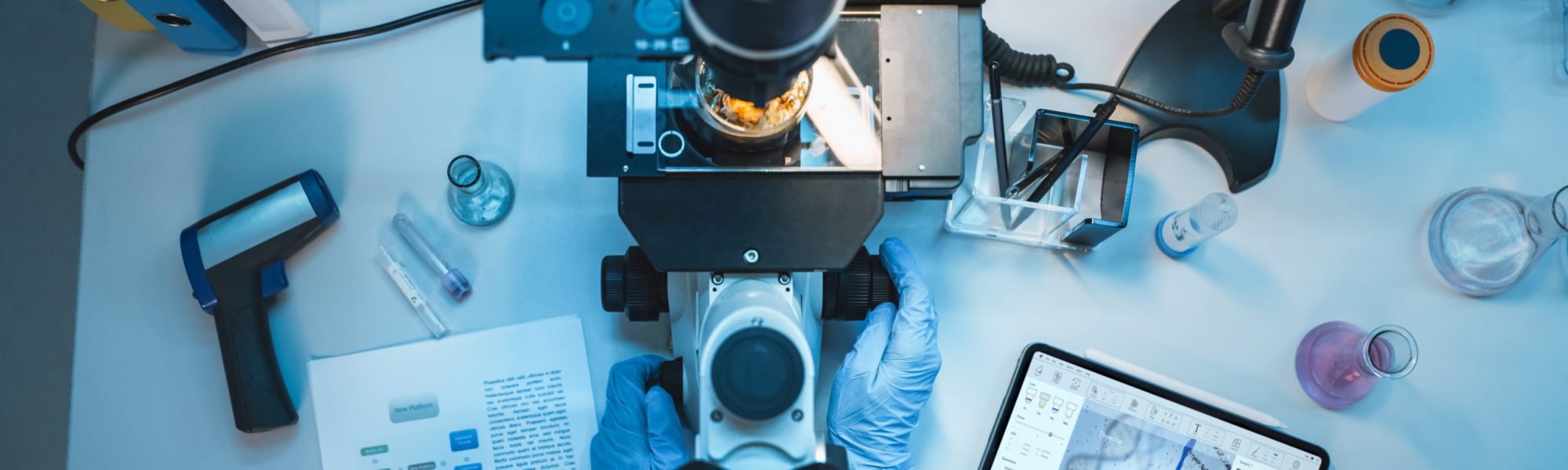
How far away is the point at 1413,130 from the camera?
3.78 feet

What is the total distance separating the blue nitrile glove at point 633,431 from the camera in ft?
3.36

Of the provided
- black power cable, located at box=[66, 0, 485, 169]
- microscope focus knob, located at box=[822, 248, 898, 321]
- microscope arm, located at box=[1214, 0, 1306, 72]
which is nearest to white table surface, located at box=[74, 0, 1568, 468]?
black power cable, located at box=[66, 0, 485, 169]

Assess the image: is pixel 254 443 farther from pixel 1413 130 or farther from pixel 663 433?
pixel 1413 130

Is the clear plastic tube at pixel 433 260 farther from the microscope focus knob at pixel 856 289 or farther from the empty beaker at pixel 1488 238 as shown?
the empty beaker at pixel 1488 238

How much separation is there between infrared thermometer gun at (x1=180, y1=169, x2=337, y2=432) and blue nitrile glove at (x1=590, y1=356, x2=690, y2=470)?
0.39m

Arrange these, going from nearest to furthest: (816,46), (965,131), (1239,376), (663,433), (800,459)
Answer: (816,46) < (800,459) < (965,131) < (663,433) < (1239,376)

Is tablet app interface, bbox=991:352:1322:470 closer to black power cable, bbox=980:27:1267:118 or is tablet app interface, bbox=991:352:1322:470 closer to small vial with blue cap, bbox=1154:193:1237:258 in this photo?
small vial with blue cap, bbox=1154:193:1237:258

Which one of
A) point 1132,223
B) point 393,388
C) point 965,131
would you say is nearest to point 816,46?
point 965,131

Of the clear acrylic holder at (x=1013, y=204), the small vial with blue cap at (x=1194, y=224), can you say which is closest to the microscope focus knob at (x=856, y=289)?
the clear acrylic holder at (x=1013, y=204)

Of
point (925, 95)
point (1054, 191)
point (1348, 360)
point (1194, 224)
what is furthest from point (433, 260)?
point (1348, 360)

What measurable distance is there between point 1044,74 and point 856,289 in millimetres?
387

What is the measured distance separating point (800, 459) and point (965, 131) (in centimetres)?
36

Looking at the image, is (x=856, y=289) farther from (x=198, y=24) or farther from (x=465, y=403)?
(x=198, y=24)

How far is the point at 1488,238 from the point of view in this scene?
112 cm
